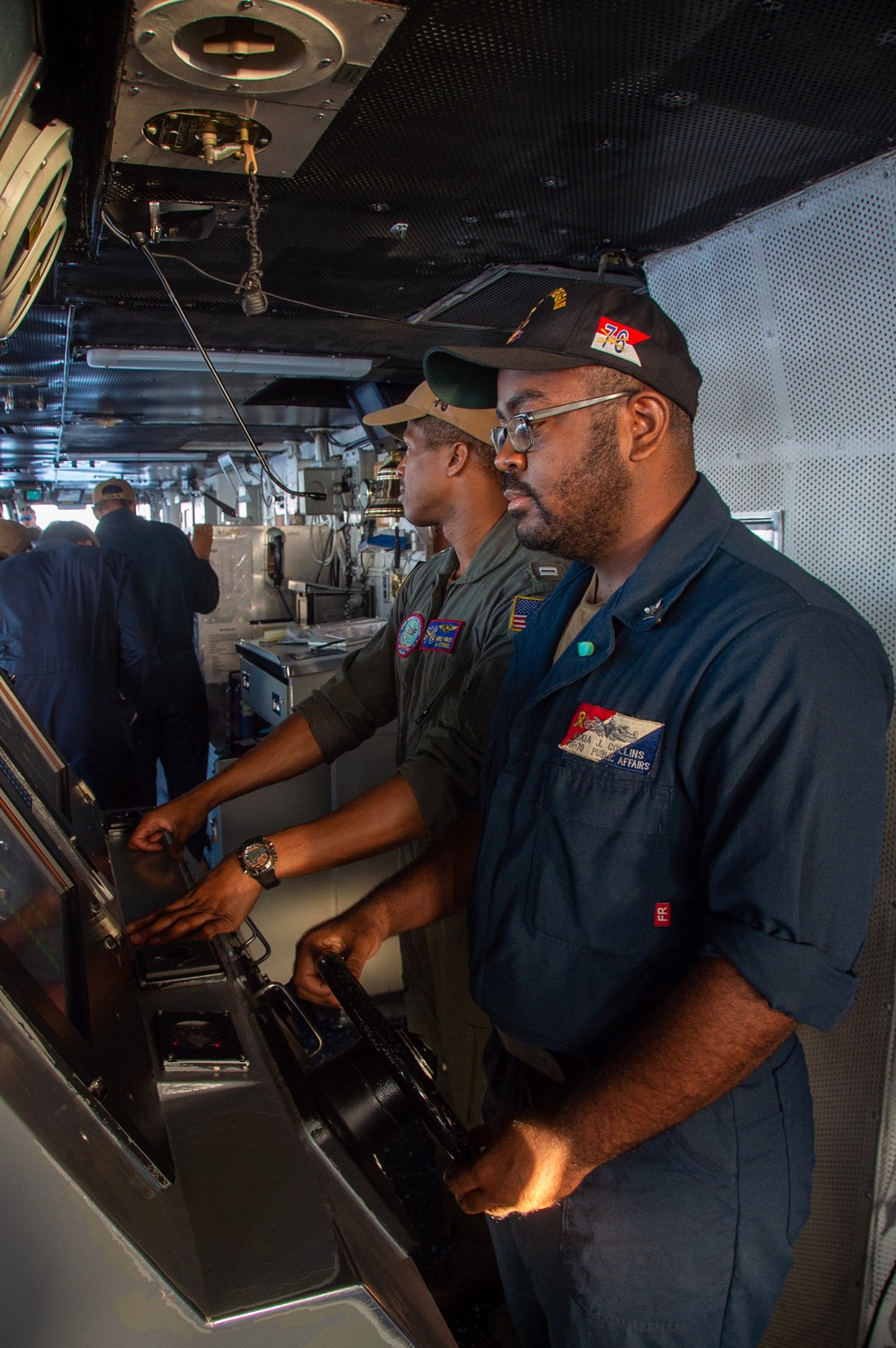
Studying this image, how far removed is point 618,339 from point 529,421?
167 millimetres

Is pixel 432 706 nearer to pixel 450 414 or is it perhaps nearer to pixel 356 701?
pixel 356 701

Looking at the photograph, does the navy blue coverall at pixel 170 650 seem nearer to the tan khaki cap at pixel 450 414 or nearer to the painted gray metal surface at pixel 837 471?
the tan khaki cap at pixel 450 414

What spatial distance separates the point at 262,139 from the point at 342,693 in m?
1.29

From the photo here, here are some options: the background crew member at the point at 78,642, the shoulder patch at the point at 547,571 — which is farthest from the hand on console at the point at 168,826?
the background crew member at the point at 78,642

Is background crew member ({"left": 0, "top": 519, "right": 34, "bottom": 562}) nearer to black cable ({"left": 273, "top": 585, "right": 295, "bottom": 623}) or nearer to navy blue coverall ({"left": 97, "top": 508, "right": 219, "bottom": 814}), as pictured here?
navy blue coverall ({"left": 97, "top": 508, "right": 219, "bottom": 814})

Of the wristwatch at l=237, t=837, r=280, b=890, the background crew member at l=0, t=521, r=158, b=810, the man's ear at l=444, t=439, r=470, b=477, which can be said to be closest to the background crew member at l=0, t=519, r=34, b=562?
the background crew member at l=0, t=521, r=158, b=810

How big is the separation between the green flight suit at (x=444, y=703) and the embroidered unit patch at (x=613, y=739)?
22.3 inches

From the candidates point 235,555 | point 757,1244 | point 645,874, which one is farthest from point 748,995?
point 235,555

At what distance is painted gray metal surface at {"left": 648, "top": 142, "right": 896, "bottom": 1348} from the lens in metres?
1.67

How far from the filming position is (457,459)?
2.26 metres

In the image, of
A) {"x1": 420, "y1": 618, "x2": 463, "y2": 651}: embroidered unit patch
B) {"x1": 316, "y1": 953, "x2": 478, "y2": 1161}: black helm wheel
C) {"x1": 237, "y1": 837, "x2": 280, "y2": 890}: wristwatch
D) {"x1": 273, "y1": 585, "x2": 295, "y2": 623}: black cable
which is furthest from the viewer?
{"x1": 273, "y1": 585, "x2": 295, "y2": 623}: black cable

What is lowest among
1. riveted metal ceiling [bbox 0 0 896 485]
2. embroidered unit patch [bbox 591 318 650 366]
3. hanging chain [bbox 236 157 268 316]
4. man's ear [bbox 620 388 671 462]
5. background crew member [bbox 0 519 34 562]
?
background crew member [bbox 0 519 34 562]

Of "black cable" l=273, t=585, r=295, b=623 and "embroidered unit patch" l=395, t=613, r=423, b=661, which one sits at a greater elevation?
"embroidered unit patch" l=395, t=613, r=423, b=661

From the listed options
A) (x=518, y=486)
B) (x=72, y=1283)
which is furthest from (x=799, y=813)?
(x=72, y=1283)
